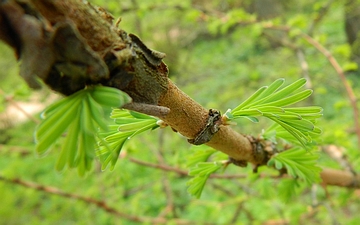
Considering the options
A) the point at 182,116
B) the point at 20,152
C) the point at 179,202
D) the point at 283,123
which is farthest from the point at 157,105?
the point at 179,202

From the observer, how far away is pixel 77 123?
10.8 inches

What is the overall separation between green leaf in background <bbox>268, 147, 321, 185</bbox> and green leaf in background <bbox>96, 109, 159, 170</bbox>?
24 cm

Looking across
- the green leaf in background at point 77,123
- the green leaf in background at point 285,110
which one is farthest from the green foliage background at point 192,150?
the green leaf in background at point 285,110

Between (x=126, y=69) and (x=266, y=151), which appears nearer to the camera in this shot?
(x=126, y=69)

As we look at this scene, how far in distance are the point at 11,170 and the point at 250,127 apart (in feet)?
4.56

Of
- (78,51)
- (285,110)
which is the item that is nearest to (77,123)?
(78,51)

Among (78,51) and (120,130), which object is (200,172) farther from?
(78,51)

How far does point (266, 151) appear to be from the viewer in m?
0.56

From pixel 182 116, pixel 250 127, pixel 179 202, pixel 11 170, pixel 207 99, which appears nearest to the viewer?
pixel 182 116

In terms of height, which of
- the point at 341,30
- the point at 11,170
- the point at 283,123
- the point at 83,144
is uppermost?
the point at 341,30

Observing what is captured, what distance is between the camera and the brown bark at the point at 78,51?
0.78 feet

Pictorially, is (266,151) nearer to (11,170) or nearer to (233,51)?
(11,170)

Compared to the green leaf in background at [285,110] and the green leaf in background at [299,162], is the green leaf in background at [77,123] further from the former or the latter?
the green leaf in background at [299,162]

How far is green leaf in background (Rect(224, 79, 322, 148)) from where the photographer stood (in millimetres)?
389
